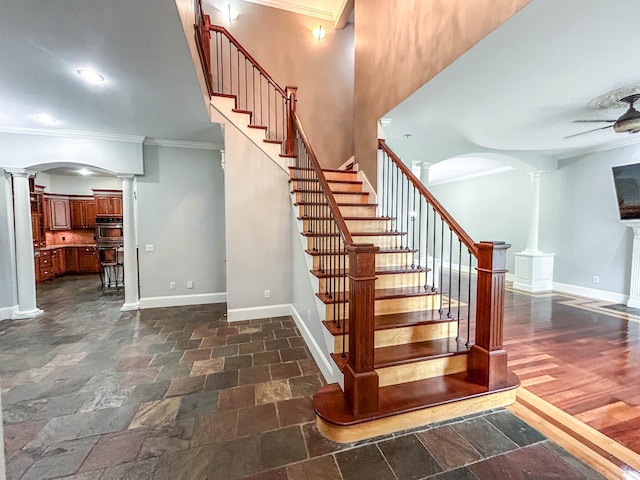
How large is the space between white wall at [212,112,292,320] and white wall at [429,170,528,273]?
5653 mm

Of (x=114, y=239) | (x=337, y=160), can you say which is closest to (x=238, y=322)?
(x=337, y=160)

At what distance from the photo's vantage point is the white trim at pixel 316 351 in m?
2.41

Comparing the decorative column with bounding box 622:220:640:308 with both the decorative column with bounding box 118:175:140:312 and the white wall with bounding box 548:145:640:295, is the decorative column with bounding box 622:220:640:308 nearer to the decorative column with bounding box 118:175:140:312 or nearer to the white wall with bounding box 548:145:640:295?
the white wall with bounding box 548:145:640:295

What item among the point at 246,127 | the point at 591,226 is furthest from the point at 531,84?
the point at 591,226

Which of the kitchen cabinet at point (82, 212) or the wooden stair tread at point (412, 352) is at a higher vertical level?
the kitchen cabinet at point (82, 212)

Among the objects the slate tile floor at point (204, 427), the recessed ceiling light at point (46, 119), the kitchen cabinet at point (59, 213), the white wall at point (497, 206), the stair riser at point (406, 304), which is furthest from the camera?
the kitchen cabinet at point (59, 213)

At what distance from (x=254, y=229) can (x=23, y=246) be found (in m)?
3.46

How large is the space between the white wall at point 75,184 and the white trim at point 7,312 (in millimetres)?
4210

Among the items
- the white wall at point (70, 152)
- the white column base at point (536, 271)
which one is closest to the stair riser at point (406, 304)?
the white wall at point (70, 152)

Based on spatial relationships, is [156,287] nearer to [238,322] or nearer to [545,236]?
[238,322]

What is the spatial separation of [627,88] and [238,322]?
502 centimetres

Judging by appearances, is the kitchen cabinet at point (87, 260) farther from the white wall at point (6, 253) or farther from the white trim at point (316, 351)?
the white trim at point (316, 351)

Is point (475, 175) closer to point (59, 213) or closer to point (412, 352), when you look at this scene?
point (412, 352)

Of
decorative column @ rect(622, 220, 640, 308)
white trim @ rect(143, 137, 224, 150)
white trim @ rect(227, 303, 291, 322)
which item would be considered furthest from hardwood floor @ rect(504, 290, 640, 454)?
white trim @ rect(143, 137, 224, 150)
